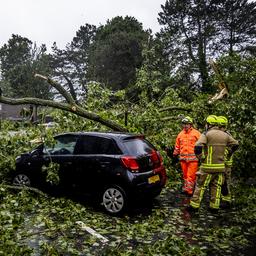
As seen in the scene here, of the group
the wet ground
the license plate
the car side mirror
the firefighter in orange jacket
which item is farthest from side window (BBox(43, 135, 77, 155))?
the firefighter in orange jacket

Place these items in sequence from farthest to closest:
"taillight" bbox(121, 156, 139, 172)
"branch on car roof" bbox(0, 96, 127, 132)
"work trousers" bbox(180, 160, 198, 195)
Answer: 1. "branch on car roof" bbox(0, 96, 127, 132)
2. "work trousers" bbox(180, 160, 198, 195)
3. "taillight" bbox(121, 156, 139, 172)

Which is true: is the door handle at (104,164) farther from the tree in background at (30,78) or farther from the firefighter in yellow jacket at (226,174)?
the tree in background at (30,78)

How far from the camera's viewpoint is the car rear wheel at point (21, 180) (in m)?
8.33

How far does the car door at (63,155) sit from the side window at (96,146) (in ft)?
0.73

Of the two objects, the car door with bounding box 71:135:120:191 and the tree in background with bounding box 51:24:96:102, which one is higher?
the tree in background with bounding box 51:24:96:102

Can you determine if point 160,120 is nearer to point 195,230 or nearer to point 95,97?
point 95,97

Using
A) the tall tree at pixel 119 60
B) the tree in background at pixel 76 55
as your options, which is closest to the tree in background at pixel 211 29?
the tall tree at pixel 119 60

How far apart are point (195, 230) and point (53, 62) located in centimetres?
6622

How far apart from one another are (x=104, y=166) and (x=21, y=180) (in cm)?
234

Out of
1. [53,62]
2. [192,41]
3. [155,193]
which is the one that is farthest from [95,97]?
[53,62]

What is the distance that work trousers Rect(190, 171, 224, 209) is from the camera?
7402 mm

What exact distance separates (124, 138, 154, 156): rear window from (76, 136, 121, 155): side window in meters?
0.23

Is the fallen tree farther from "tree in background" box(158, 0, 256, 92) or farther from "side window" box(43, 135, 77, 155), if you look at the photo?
"tree in background" box(158, 0, 256, 92)

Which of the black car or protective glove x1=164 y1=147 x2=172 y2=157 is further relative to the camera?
protective glove x1=164 y1=147 x2=172 y2=157
